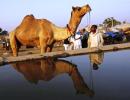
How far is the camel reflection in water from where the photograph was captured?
16.1ft

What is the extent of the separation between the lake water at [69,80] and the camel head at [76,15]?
17.3 feet

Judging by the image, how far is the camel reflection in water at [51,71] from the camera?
4.90m

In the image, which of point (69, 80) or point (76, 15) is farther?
point (76, 15)

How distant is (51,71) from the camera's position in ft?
20.3

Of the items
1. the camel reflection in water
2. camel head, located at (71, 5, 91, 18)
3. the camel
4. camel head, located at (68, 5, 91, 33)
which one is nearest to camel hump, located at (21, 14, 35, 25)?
the camel

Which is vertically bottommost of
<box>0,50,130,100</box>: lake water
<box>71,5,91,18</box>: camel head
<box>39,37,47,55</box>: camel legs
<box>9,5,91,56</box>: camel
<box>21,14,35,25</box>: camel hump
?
<box>0,50,130,100</box>: lake water

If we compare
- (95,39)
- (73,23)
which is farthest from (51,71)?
(73,23)

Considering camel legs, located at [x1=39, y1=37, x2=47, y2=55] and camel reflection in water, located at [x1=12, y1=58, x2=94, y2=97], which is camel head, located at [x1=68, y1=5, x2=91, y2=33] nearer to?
camel legs, located at [x1=39, y1=37, x2=47, y2=55]

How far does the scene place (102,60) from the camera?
23.6ft

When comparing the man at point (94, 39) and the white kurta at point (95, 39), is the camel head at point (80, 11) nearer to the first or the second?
the man at point (94, 39)

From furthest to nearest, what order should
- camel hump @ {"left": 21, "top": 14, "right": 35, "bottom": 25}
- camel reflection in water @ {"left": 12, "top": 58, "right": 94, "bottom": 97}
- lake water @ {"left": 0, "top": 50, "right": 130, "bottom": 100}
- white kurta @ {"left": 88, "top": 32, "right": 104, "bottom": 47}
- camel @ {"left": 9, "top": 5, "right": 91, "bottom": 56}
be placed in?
camel hump @ {"left": 21, "top": 14, "right": 35, "bottom": 25}
camel @ {"left": 9, "top": 5, "right": 91, "bottom": 56}
white kurta @ {"left": 88, "top": 32, "right": 104, "bottom": 47}
camel reflection in water @ {"left": 12, "top": 58, "right": 94, "bottom": 97}
lake water @ {"left": 0, "top": 50, "right": 130, "bottom": 100}

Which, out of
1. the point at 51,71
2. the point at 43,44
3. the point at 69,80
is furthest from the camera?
the point at 43,44

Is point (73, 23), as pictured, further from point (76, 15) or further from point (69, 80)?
point (69, 80)

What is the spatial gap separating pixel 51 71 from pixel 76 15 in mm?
7078
